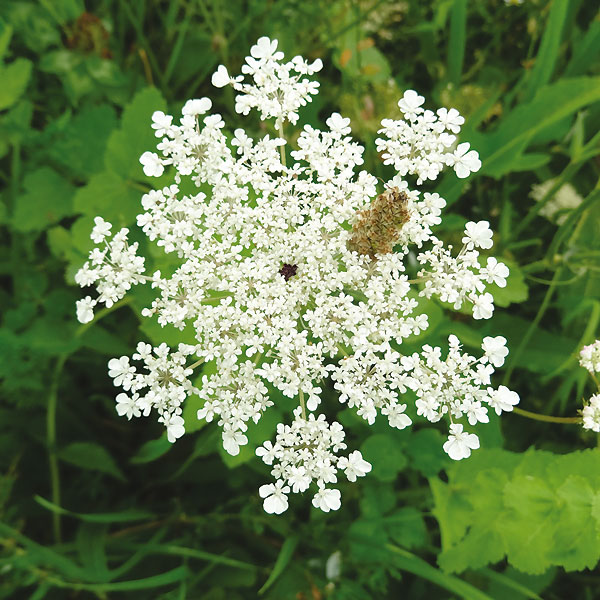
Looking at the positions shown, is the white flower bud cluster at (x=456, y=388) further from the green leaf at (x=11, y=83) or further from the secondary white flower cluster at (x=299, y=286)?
the green leaf at (x=11, y=83)

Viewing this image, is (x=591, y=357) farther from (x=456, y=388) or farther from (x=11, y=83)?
(x=11, y=83)

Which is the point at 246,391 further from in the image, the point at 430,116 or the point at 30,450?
the point at 30,450

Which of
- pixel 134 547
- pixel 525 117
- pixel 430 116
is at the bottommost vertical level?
pixel 134 547

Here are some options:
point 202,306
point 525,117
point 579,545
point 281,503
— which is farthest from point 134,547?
point 525,117

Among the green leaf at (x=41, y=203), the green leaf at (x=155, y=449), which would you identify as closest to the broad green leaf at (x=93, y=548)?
the green leaf at (x=155, y=449)

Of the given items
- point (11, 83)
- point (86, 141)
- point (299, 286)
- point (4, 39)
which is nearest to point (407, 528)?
point (299, 286)

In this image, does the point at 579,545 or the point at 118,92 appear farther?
the point at 118,92

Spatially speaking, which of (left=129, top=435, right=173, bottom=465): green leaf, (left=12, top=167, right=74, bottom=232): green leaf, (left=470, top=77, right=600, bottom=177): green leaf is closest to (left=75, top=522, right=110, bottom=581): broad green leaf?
(left=129, top=435, right=173, bottom=465): green leaf
